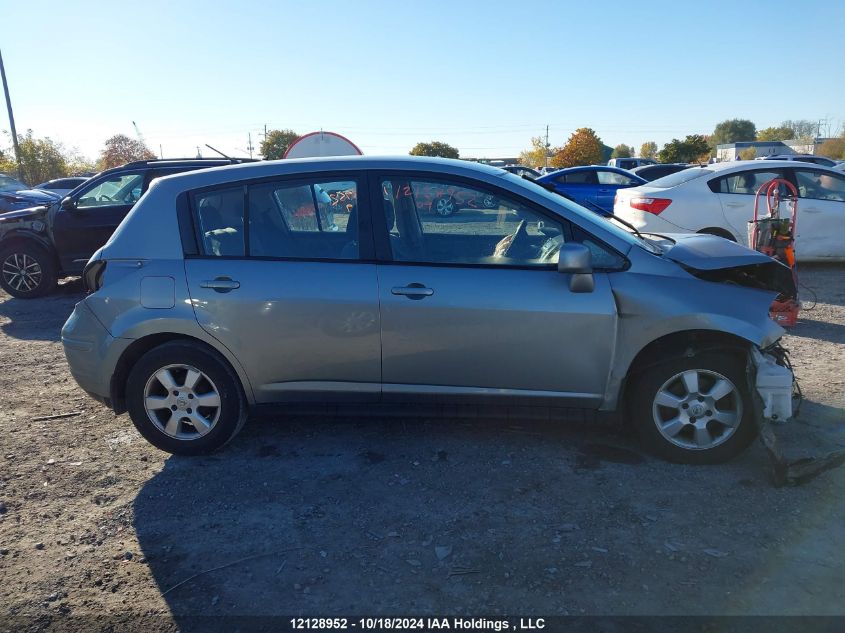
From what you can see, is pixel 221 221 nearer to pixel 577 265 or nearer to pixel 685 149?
pixel 577 265

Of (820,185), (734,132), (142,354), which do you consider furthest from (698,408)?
(734,132)

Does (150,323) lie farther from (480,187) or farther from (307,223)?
(480,187)

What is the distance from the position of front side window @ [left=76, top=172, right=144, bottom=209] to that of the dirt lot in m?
5.24

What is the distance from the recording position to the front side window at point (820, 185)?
867 centimetres

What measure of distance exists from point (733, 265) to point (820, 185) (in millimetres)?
6618

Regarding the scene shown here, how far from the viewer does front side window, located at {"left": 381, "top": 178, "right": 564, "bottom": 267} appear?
3.64 metres

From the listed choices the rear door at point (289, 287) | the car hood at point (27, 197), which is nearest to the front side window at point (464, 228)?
the rear door at point (289, 287)

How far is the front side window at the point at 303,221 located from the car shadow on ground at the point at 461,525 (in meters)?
1.31

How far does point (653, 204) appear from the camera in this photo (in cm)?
870

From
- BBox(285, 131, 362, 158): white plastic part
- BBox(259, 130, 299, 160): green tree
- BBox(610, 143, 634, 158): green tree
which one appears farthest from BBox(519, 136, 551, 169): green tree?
BBox(285, 131, 362, 158): white plastic part

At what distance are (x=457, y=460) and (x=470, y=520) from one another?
0.65m

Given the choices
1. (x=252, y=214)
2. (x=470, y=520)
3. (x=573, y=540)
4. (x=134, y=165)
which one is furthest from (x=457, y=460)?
(x=134, y=165)

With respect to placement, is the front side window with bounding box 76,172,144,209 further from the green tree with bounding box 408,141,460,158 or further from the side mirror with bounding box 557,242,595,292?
the green tree with bounding box 408,141,460,158

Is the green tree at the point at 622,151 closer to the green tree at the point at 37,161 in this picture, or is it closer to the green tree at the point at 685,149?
the green tree at the point at 685,149
